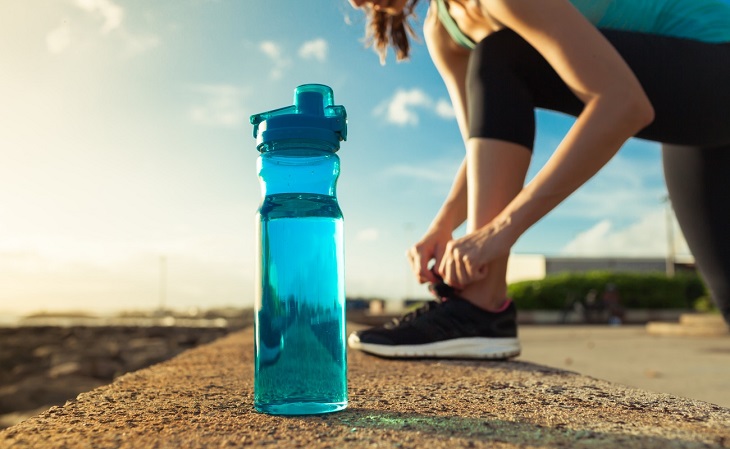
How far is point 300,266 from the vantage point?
3.97 feet

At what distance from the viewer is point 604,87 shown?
5.42 ft

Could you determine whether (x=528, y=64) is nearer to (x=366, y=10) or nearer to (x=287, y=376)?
(x=366, y=10)

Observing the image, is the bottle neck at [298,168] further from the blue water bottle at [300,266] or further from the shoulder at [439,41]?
the shoulder at [439,41]

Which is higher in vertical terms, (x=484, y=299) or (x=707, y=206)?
(x=707, y=206)

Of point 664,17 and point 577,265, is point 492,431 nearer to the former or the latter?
point 664,17

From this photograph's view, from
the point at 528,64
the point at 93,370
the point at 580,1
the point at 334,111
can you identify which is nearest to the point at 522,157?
the point at 528,64

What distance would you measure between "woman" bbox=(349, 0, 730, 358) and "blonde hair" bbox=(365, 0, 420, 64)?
0.42 ft

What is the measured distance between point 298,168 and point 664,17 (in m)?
1.31

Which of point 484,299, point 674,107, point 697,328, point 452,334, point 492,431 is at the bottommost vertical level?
point 697,328

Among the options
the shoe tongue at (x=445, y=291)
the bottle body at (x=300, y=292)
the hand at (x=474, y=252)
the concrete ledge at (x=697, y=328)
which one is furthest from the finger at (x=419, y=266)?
the concrete ledge at (x=697, y=328)

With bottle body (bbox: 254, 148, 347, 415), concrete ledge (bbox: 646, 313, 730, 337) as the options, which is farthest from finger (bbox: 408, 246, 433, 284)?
concrete ledge (bbox: 646, 313, 730, 337)

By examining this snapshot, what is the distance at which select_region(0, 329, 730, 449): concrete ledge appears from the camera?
38.2 inches

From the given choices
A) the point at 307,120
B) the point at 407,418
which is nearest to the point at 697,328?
the point at 407,418

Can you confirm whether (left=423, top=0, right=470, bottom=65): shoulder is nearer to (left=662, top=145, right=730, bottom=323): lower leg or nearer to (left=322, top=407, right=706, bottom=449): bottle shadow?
(left=662, top=145, right=730, bottom=323): lower leg
